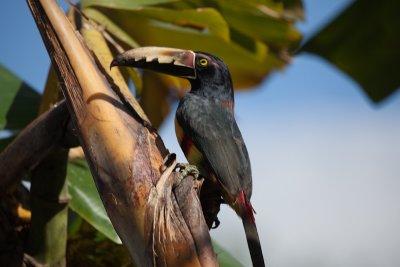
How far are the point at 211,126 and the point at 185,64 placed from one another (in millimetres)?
245

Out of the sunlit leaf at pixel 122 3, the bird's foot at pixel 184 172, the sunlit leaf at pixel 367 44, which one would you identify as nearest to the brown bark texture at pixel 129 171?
the bird's foot at pixel 184 172

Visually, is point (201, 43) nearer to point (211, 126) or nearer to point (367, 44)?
point (211, 126)

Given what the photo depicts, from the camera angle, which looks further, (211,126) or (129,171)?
(211,126)

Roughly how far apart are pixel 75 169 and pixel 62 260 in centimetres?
51

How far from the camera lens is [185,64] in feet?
7.84

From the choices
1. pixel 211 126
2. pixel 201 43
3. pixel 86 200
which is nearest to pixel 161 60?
pixel 211 126

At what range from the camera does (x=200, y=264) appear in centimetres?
157

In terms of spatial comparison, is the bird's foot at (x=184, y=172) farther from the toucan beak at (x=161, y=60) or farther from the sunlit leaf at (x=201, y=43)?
the sunlit leaf at (x=201, y=43)

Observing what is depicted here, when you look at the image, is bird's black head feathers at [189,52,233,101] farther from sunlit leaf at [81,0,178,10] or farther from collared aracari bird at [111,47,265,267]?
sunlit leaf at [81,0,178,10]

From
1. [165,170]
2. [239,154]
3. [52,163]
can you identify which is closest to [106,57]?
[52,163]

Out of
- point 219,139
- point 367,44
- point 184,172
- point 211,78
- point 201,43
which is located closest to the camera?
point 367,44

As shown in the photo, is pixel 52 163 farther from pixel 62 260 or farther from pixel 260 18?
pixel 260 18

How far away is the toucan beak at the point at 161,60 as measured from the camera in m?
2.19

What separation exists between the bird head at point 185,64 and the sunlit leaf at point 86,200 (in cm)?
51
